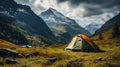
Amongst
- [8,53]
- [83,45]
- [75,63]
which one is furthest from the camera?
[83,45]

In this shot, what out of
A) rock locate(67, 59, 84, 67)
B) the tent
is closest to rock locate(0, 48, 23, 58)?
rock locate(67, 59, 84, 67)

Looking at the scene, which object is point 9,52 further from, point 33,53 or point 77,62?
point 77,62

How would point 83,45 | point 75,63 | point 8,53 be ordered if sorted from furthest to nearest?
point 83,45, point 8,53, point 75,63

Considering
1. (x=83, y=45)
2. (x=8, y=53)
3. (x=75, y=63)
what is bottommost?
(x=75, y=63)

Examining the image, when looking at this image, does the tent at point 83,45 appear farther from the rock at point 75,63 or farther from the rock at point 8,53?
the rock at point 75,63

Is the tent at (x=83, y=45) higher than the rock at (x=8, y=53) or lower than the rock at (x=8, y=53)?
higher

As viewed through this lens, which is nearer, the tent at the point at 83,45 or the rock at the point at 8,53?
the rock at the point at 8,53

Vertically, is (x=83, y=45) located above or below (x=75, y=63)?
above

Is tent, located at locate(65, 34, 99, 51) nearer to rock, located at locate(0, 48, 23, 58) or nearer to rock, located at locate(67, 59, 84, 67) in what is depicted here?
rock, located at locate(0, 48, 23, 58)

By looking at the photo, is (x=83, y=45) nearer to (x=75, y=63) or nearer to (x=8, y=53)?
(x=8, y=53)

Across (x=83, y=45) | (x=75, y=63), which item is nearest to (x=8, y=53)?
(x=75, y=63)

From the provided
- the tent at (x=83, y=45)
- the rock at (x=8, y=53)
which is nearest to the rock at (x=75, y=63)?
the rock at (x=8, y=53)

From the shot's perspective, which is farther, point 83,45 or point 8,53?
point 83,45

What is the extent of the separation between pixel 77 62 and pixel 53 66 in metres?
4.89
